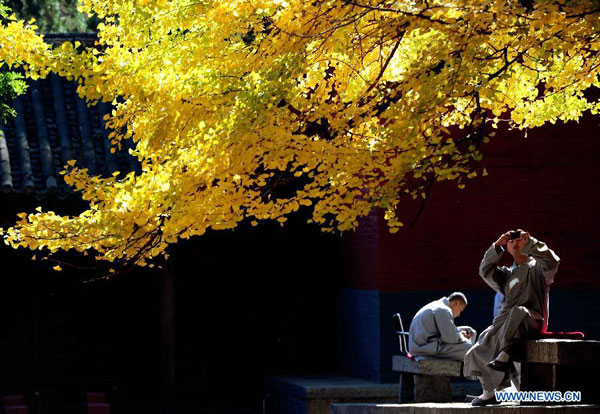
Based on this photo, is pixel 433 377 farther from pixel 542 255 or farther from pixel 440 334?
pixel 542 255

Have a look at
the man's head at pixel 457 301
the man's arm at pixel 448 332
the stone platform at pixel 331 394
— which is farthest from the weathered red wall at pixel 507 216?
the man's arm at pixel 448 332

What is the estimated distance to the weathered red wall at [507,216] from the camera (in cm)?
1436

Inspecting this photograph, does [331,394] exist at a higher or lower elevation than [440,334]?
lower

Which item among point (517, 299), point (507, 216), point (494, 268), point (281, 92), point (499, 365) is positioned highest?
point (281, 92)

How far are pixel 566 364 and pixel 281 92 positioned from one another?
3355 millimetres

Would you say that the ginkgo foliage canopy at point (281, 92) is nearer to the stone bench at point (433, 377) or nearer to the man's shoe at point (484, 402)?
the man's shoe at point (484, 402)

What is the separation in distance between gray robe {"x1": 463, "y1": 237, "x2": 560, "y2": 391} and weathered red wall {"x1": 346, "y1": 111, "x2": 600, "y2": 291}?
4848mm

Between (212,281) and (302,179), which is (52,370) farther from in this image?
(302,179)

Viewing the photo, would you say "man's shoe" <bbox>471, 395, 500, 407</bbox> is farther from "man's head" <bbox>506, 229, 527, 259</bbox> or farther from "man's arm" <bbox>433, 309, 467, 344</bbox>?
"man's arm" <bbox>433, 309, 467, 344</bbox>

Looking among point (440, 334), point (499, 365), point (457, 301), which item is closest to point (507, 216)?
point (457, 301)

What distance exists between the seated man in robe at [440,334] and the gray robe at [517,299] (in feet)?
7.42

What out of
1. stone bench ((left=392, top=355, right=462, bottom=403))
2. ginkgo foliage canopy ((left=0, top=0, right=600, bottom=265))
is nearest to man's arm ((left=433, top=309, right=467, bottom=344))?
stone bench ((left=392, top=355, right=462, bottom=403))

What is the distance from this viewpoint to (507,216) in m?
14.5

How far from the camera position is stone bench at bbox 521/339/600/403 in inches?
360
